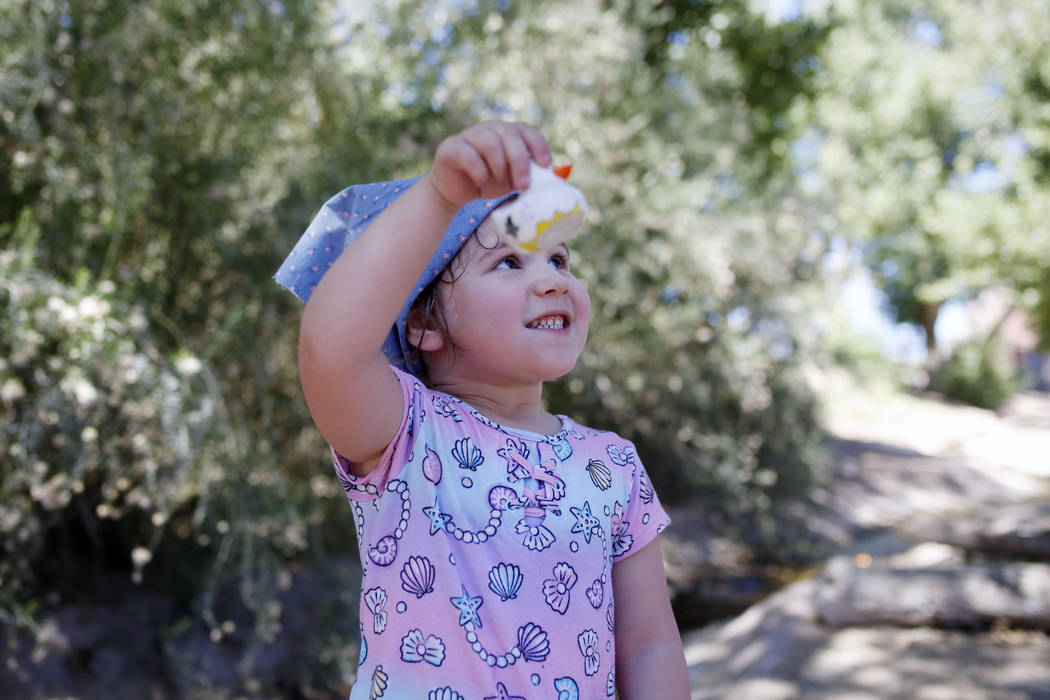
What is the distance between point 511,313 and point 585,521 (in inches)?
13.4

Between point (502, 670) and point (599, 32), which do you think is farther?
point (599, 32)

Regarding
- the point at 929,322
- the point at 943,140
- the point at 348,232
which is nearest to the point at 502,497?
the point at 348,232

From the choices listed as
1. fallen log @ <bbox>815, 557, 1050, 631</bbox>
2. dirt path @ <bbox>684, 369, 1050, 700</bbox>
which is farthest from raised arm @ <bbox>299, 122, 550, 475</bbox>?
fallen log @ <bbox>815, 557, 1050, 631</bbox>

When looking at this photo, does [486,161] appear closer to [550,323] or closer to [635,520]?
[550,323]

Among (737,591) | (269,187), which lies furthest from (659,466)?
(269,187)

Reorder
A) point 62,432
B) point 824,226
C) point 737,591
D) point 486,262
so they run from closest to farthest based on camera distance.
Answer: point 486,262 → point 62,432 → point 737,591 → point 824,226

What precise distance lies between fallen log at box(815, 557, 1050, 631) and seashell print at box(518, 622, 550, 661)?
336 cm

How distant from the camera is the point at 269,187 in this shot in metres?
4.09

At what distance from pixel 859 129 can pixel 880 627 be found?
48.7 ft

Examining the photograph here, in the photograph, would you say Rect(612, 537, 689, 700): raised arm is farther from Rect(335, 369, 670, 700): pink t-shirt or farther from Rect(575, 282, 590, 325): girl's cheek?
Rect(575, 282, 590, 325): girl's cheek

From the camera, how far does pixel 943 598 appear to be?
13.5 ft

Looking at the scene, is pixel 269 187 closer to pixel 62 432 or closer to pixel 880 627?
pixel 62 432

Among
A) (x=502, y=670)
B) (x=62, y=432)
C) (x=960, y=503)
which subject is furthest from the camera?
(x=960, y=503)

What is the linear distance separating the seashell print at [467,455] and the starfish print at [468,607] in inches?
6.9
